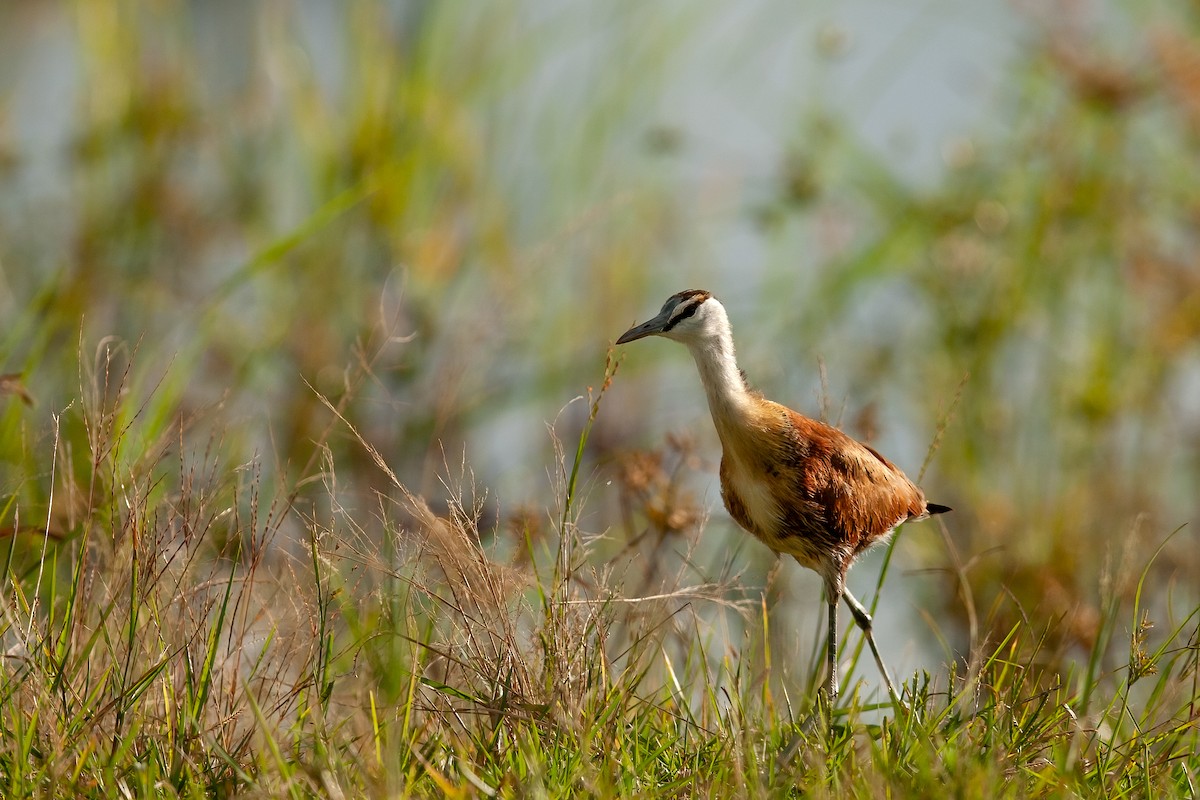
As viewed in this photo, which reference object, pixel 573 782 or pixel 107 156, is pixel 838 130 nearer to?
pixel 107 156

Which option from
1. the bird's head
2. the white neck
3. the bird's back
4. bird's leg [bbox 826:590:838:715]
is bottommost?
bird's leg [bbox 826:590:838:715]

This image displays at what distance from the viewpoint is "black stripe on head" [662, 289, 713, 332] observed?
2.65 metres

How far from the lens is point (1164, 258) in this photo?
19.5ft

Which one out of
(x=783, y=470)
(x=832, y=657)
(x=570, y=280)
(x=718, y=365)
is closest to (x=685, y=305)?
(x=718, y=365)

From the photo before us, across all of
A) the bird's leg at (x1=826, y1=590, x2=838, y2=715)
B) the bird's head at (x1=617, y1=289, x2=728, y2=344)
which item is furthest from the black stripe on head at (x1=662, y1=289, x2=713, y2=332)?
the bird's leg at (x1=826, y1=590, x2=838, y2=715)

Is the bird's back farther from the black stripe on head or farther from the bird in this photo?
the black stripe on head

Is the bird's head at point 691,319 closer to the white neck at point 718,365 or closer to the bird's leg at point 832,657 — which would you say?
the white neck at point 718,365

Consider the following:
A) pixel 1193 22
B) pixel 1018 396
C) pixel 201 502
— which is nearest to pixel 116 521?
pixel 201 502

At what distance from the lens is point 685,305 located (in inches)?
104

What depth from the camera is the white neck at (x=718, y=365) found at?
2.66 metres

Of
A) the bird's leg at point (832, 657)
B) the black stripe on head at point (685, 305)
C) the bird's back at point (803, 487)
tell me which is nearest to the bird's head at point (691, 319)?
the black stripe on head at point (685, 305)

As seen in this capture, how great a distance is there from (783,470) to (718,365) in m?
0.26

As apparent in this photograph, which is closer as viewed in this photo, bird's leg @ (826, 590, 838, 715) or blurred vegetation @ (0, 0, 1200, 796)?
bird's leg @ (826, 590, 838, 715)

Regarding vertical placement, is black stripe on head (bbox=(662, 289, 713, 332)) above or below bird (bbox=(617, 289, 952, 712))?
above
